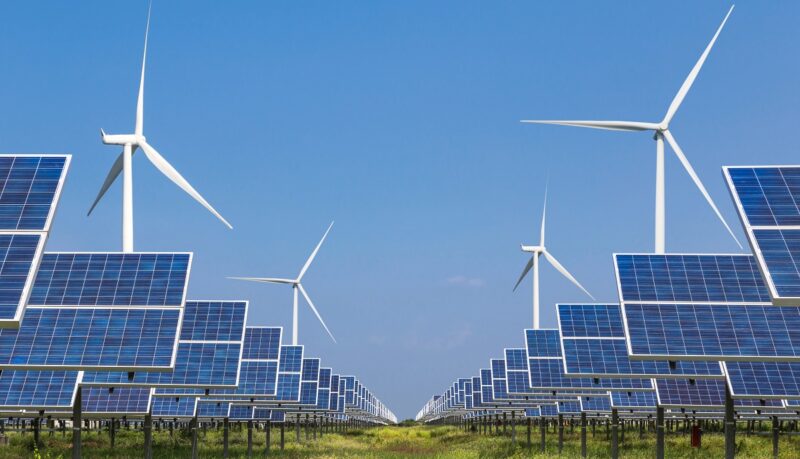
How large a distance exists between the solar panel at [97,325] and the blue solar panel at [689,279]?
15.4m

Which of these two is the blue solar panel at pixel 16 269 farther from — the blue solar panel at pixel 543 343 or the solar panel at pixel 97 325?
the blue solar panel at pixel 543 343

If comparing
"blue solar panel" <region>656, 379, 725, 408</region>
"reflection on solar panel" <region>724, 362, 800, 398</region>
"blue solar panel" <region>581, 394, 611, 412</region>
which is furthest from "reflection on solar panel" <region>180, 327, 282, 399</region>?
"reflection on solar panel" <region>724, 362, 800, 398</region>

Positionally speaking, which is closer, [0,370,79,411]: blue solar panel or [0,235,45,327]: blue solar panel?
[0,235,45,327]: blue solar panel

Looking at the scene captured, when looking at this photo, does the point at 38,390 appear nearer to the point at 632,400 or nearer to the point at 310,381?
the point at 632,400

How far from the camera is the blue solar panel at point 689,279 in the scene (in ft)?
107

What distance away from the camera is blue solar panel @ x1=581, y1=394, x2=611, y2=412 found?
6016cm

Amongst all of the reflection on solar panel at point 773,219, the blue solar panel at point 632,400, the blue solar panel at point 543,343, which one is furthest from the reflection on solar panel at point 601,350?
the blue solar panel at point 543,343

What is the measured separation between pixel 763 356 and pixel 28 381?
2507 centimetres

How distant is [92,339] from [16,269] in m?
8.46

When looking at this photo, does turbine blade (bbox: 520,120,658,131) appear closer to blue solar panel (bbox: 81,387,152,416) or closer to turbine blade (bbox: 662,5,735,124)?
turbine blade (bbox: 662,5,735,124)

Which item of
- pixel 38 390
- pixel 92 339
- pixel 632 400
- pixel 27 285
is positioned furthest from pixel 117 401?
pixel 632 400

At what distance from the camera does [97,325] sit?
3166 centimetres

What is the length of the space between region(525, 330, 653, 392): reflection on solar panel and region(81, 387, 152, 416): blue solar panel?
1972cm

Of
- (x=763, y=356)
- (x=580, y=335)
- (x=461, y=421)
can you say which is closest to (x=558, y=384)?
(x=580, y=335)
